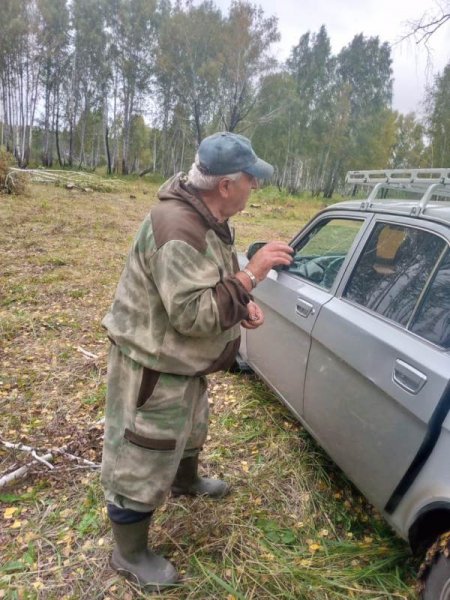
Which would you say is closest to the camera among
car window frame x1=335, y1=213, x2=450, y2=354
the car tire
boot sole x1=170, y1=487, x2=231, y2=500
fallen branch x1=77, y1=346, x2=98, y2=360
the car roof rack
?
the car tire

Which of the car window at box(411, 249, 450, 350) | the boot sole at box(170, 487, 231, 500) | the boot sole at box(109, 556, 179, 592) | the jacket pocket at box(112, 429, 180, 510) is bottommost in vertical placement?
the boot sole at box(109, 556, 179, 592)

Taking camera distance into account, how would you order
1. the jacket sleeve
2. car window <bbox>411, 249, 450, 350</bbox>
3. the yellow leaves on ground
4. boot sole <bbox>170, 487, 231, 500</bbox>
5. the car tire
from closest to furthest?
the jacket sleeve < the car tire < car window <bbox>411, 249, 450, 350</bbox> < the yellow leaves on ground < boot sole <bbox>170, 487, 231, 500</bbox>

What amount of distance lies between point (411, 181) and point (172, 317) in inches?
62.1

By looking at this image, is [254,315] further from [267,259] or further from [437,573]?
[437,573]

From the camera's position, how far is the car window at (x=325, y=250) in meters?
2.54

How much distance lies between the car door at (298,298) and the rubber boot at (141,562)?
3.69 feet

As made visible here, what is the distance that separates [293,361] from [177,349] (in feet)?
4.03

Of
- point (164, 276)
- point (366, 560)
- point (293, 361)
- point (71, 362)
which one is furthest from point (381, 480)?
point (71, 362)

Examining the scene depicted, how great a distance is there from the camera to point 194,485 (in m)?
2.35

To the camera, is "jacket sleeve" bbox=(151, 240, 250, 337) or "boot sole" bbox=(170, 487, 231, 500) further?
"boot sole" bbox=(170, 487, 231, 500)

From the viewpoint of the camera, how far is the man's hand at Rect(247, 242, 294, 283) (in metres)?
1.60

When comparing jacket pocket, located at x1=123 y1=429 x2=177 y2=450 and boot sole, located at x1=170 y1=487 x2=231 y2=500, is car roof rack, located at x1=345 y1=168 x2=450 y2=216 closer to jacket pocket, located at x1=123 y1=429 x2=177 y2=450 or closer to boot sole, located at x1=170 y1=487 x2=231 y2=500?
jacket pocket, located at x1=123 y1=429 x2=177 y2=450

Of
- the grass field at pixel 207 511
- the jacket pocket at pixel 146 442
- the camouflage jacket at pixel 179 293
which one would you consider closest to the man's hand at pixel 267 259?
the camouflage jacket at pixel 179 293

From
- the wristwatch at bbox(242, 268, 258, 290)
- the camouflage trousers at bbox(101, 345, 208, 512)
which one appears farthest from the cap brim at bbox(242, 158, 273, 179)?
the camouflage trousers at bbox(101, 345, 208, 512)
